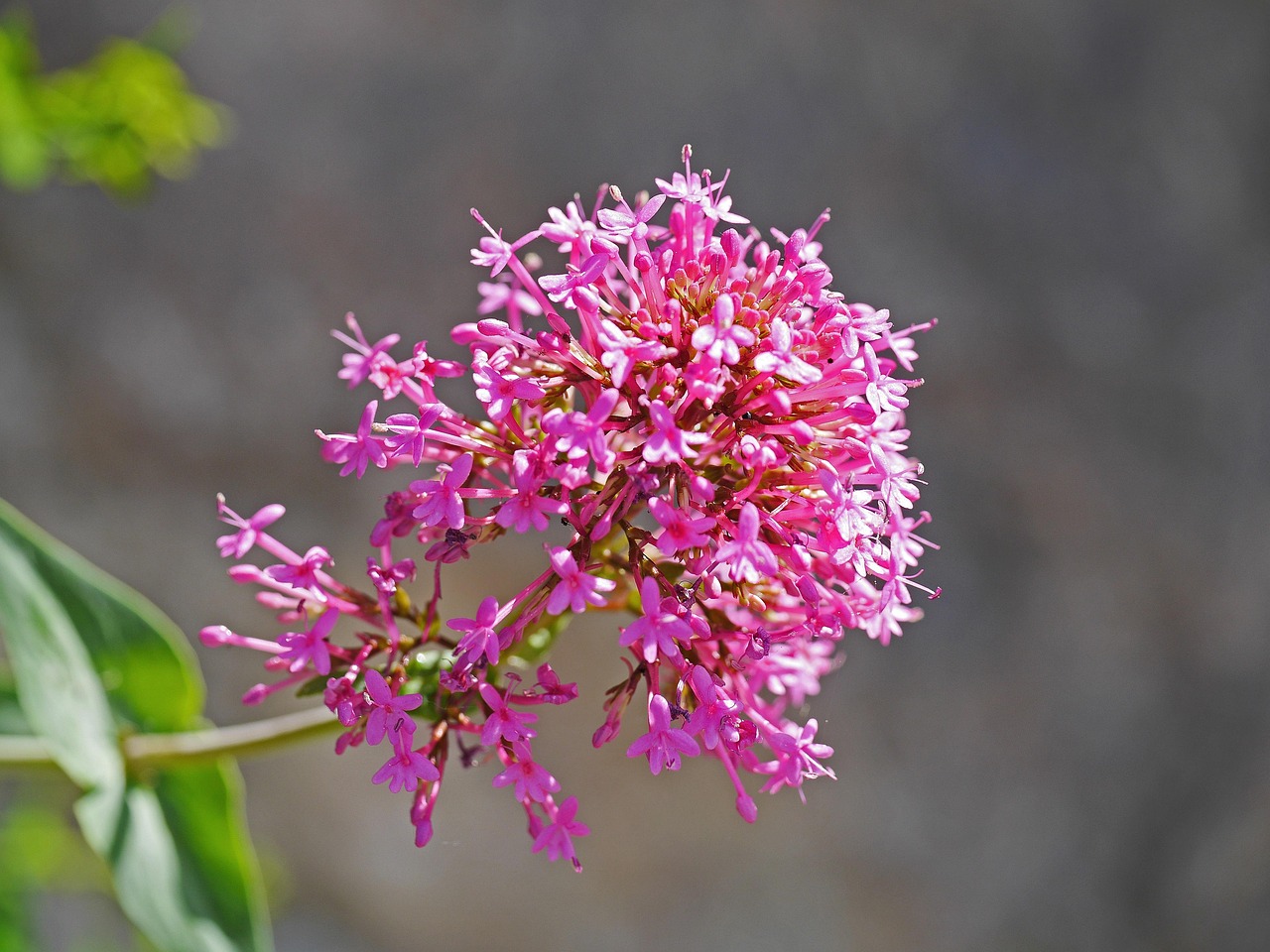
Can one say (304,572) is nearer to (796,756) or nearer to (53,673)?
(796,756)

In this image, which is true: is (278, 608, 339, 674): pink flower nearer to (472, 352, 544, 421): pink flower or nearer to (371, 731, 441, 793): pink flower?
(371, 731, 441, 793): pink flower

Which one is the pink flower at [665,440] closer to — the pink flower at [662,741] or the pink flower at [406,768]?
the pink flower at [662,741]

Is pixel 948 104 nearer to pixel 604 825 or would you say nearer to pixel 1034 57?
pixel 1034 57

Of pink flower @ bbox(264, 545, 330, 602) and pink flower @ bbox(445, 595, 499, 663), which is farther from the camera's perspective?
pink flower @ bbox(264, 545, 330, 602)

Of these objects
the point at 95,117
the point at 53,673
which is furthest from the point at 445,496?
the point at 95,117

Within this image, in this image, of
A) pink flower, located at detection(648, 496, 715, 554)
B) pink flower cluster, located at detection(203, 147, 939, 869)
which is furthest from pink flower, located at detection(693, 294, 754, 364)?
pink flower, located at detection(648, 496, 715, 554)

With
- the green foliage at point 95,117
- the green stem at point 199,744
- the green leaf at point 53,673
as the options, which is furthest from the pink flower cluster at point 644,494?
the green foliage at point 95,117

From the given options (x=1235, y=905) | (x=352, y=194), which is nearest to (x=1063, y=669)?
(x=1235, y=905)
